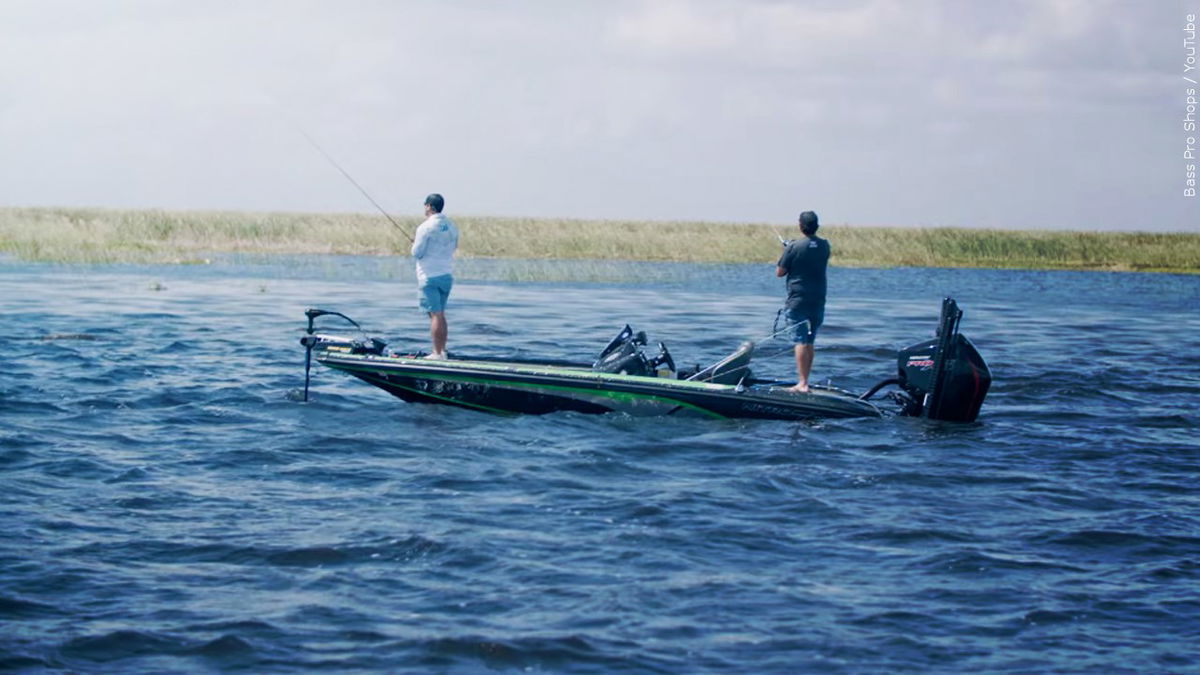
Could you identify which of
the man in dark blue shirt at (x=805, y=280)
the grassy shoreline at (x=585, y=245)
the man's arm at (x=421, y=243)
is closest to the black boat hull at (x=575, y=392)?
the man in dark blue shirt at (x=805, y=280)

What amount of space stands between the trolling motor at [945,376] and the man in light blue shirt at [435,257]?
14.2 feet

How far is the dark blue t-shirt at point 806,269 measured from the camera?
44.3ft

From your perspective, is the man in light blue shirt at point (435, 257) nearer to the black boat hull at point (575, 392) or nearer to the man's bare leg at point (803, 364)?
the black boat hull at point (575, 392)

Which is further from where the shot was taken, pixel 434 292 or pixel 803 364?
pixel 434 292

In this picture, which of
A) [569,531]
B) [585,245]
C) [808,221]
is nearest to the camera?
[569,531]

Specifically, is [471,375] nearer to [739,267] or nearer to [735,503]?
[735,503]

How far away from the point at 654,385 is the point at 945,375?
9.23 feet

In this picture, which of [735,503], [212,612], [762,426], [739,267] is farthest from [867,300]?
[212,612]

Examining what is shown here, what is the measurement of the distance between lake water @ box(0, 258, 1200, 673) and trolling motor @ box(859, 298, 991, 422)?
25 cm

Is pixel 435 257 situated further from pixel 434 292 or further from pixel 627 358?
pixel 627 358

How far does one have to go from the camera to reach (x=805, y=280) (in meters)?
13.6

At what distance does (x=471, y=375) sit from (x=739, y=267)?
127ft

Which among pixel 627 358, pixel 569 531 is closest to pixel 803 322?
pixel 627 358

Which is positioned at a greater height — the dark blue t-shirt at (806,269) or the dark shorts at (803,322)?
the dark blue t-shirt at (806,269)
